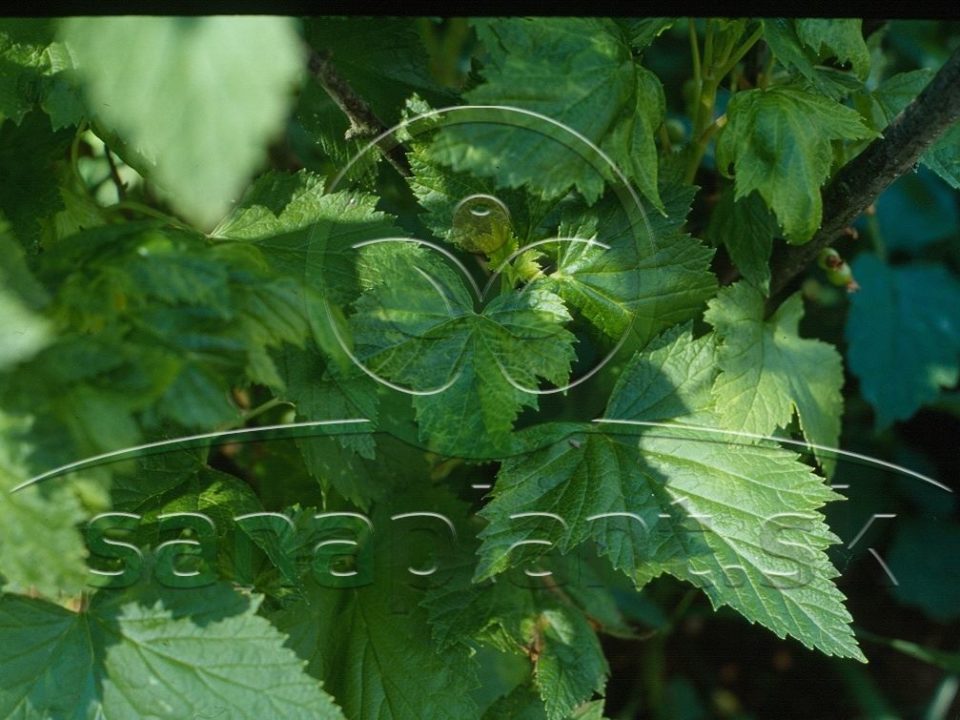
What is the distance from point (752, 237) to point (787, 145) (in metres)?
0.13

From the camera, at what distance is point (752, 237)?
0.84 meters

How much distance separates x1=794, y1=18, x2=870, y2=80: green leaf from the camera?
2.32ft

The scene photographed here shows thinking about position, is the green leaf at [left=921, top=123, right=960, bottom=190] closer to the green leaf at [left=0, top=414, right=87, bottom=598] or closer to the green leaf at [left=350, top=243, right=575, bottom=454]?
the green leaf at [left=350, top=243, right=575, bottom=454]

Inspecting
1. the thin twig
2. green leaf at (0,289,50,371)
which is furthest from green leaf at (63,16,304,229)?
the thin twig

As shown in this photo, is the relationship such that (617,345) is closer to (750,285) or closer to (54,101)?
(750,285)

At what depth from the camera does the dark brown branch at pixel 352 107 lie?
29.3 inches

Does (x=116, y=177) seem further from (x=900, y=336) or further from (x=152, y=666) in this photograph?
(x=900, y=336)

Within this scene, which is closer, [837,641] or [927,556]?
[837,641]

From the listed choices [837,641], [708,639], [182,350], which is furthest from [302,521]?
[708,639]

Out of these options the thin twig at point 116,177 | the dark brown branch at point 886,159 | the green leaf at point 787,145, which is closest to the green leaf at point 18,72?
the thin twig at point 116,177

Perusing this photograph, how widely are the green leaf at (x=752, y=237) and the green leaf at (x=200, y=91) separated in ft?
1.36

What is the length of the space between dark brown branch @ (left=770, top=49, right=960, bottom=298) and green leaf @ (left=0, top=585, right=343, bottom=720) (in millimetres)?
524

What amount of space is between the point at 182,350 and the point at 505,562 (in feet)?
0.98

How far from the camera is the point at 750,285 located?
0.84 metres
